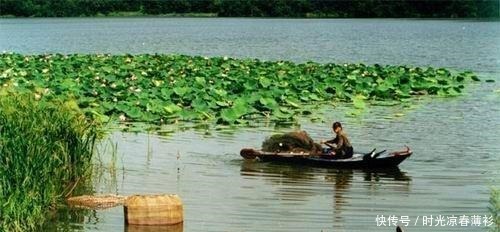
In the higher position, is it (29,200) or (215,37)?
(29,200)

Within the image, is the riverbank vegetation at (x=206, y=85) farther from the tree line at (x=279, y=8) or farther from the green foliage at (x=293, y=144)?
the tree line at (x=279, y=8)

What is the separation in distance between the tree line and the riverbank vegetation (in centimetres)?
6014

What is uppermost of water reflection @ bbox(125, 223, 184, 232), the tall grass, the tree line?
the tall grass

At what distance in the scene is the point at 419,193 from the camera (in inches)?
522

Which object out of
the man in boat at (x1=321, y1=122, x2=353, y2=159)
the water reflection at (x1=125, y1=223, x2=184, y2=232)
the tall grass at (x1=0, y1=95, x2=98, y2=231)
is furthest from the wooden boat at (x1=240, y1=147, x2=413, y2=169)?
the water reflection at (x1=125, y1=223, x2=184, y2=232)

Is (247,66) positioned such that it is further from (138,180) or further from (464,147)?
(138,180)

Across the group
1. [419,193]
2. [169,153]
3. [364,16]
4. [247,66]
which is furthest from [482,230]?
[364,16]

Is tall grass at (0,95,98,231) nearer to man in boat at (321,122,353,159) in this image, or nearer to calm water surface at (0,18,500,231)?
calm water surface at (0,18,500,231)

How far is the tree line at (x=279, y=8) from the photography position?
296 ft

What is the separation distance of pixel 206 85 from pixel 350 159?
27.6 feet

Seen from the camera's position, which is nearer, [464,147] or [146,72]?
[464,147]

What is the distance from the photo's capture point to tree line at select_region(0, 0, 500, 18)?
296ft

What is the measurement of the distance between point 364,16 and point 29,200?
8686 centimetres

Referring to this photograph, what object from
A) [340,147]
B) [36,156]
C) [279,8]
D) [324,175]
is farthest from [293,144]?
[279,8]
